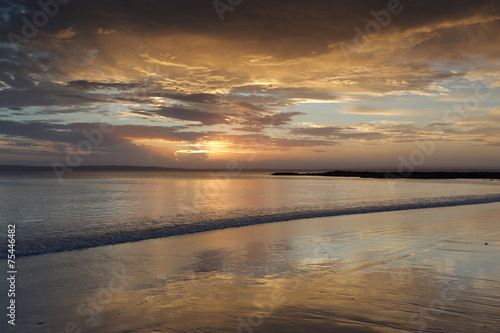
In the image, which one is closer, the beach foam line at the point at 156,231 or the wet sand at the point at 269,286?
the wet sand at the point at 269,286

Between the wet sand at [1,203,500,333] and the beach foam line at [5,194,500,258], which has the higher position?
the wet sand at [1,203,500,333]

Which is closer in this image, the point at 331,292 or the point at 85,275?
the point at 331,292

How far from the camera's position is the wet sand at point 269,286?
6.07 metres

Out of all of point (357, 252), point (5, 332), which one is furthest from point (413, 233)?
point (5, 332)

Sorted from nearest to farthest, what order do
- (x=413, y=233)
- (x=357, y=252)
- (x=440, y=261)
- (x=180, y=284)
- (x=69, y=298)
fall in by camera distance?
(x=69, y=298)
(x=180, y=284)
(x=440, y=261)
(x=357, y=252)
(x=413, y=233)

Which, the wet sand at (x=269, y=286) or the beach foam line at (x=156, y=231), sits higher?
the wet sand at (x=269, y=286)

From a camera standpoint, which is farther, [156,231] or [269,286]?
[156,231]

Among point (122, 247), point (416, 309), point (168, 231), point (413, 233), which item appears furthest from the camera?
point (168, 231)

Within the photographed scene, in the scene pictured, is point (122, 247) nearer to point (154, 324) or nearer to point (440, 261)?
point (154, 324)

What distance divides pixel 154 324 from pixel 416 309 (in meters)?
4.45

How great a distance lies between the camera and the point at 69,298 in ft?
24.2

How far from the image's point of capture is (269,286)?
26.5 ft

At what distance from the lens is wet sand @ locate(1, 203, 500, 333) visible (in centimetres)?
607

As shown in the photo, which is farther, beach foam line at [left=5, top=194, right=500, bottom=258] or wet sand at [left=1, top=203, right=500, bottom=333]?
beach foam line at [left=5, top=194, right=500, bottom=258]
